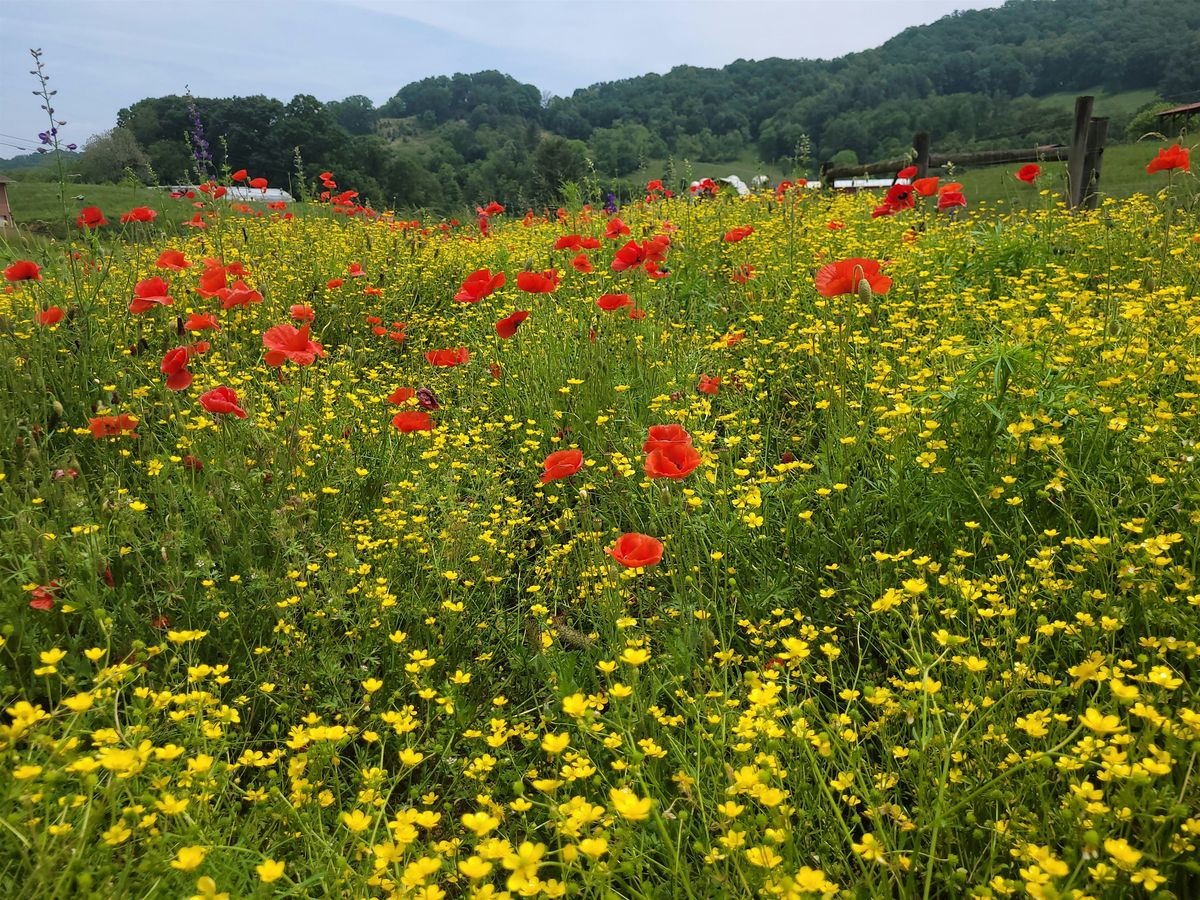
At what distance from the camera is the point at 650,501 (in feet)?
8.85

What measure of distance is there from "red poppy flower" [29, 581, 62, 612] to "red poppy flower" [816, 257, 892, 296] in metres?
2.71

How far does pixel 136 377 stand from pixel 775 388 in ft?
11.1

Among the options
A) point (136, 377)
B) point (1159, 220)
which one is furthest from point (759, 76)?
point (136, 377)

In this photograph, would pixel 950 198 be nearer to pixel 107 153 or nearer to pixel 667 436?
pixel 667 436

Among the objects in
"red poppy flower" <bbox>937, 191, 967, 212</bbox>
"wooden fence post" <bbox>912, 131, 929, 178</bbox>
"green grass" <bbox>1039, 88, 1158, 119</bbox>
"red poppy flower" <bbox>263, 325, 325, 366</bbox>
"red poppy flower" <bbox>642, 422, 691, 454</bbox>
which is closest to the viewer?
"red poppy flower" <bbox>642, 422, 691, 454</bbox>

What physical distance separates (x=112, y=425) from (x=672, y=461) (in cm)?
219

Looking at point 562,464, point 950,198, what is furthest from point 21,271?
point 950,198

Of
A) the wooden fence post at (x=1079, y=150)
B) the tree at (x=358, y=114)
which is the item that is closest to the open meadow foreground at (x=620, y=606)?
the wooden fence post at (x=1079, y=150)

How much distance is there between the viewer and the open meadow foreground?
132 cm

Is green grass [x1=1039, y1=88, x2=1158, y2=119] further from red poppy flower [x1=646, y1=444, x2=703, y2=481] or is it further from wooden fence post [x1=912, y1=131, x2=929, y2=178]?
red poppy flower [x1=646, y1=444, x2=703, y2=481]

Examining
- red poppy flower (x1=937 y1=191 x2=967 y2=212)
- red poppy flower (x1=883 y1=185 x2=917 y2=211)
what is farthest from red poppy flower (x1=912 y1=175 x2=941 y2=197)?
red poppy flower (x1=883 y1=185 x2=917 y2=211)

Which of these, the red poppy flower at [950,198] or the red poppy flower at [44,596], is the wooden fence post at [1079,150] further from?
the red poppy flower at [44,596]

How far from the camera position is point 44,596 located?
1.96m

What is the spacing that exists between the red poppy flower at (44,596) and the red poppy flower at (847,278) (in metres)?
2.71
